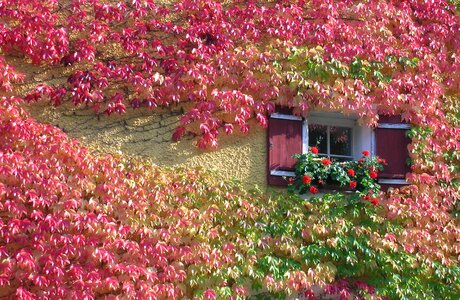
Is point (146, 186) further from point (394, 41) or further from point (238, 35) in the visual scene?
point (394, 41)

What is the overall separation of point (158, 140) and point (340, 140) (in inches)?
89.9

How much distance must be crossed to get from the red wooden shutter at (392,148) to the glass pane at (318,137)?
639 millimetres

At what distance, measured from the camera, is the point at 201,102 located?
8.41 meters

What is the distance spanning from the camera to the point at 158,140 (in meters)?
8.33

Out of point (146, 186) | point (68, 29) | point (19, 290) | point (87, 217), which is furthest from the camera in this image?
point (68, 29)

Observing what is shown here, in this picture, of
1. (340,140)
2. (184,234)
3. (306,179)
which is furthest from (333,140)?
(184,234)

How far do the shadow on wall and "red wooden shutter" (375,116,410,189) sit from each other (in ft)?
4.47

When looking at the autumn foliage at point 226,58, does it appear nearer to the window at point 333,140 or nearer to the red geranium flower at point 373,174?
the window at point 333,140

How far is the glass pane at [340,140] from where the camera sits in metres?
9.23

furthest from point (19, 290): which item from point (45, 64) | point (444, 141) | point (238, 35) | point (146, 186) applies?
point (444, 141)

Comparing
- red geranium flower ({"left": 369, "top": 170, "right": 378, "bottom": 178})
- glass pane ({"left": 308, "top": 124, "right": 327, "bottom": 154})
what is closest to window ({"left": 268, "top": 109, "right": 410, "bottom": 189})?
glass pane ({"left": 308, "top": 124, "right": 327, "bottom": 154})

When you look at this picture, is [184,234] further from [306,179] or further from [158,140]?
[306,179]

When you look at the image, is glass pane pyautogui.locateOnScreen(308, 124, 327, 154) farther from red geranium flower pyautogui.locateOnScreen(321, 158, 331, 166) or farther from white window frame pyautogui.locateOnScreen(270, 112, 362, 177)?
red geranium flower pyautogui.locateOnScreen(321, 158, 331, 166)

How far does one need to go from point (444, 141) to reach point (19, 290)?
193 inches
